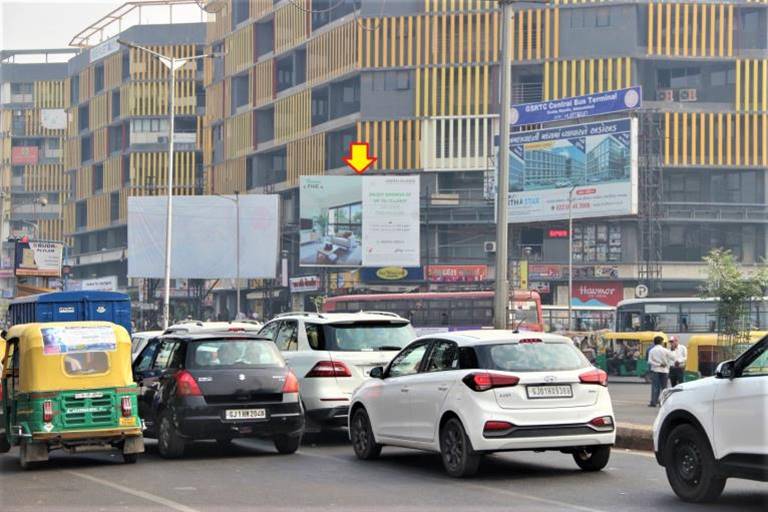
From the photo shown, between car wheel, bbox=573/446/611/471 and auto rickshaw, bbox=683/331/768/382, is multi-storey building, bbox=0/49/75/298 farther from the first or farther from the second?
car wheel, bbox=573/446/611/471

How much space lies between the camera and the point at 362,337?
57.9ft

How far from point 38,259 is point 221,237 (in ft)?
39.3

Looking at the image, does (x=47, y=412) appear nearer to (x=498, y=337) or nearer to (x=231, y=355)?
(x=231, y=355)

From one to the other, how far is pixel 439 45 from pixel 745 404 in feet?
257

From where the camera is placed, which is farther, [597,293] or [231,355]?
[597,293]

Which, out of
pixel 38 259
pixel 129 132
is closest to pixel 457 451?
pixel 38 259

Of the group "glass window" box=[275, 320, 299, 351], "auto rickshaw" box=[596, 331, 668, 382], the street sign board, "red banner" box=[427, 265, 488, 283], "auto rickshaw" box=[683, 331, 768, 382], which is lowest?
"auto rickshaw" box=[596, 331, 668, 382]

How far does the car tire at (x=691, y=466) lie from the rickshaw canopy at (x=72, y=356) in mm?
6357

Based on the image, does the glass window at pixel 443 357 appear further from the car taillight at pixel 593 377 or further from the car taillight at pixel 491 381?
the car taillight at pixel 593 377

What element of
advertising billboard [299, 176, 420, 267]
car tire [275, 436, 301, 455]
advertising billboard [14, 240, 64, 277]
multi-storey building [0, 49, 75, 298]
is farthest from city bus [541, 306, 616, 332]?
multi-storey building [0, 49, 75, 298]

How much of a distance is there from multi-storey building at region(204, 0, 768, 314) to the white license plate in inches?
2502

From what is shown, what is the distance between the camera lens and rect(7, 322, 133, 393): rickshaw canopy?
1457 cm

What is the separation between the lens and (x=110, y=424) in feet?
48.3

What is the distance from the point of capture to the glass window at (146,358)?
17.5 m
